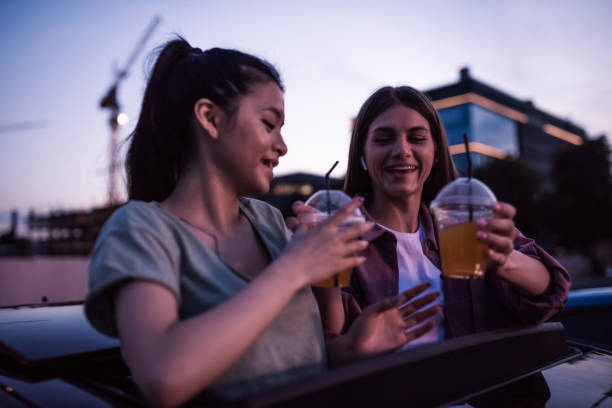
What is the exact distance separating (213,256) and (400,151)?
Result: 1.34 metres

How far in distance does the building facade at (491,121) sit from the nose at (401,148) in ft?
125

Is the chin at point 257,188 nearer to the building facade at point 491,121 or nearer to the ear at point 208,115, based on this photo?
the ear at point 208,115

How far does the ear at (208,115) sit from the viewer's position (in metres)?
1.53

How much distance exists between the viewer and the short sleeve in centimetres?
112

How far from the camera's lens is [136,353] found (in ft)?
3.41

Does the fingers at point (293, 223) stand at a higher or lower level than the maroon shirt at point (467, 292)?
higher

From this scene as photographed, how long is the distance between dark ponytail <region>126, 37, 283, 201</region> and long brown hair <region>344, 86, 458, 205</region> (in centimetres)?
101

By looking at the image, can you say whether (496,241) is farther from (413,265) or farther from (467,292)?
(413,265)

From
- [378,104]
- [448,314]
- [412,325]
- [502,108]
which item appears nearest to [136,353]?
[412,325]

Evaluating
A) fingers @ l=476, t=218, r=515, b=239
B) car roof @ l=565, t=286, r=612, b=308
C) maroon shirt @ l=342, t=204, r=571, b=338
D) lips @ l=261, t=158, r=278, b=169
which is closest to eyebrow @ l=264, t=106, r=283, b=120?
lips @ l=261, t=158, r=278, b=169

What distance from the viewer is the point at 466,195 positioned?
1.54m

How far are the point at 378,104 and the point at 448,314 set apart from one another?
1.22 metres

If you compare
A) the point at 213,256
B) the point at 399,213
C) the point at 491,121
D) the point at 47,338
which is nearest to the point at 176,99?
the point at 213,256

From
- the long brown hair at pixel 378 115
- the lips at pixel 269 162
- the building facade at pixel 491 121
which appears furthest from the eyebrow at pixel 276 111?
the building facade at pixel 491 121
